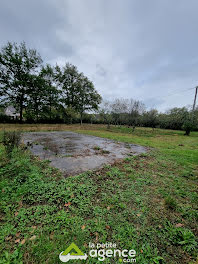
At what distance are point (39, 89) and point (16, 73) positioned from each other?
378 centimetres

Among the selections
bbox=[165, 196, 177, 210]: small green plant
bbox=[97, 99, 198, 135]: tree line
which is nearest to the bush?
bbox=[165, 196, 177, 210]: small green plant

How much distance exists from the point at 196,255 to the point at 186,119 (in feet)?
63.2

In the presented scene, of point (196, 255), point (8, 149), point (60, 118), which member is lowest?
point (196, 255)

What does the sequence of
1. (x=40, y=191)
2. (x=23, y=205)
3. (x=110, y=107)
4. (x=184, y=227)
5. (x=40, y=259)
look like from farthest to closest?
(x=110, y=107) < (x=40, y=191) < (x=23, y=205) < (x=184, y=227) < (x=40, y=259)

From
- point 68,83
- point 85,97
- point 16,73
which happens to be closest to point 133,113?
point 85,97

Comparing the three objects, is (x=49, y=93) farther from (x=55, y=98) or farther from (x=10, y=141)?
(x=10, y=141)

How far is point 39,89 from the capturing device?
720 inches

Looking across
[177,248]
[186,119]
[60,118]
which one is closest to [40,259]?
[177,248]

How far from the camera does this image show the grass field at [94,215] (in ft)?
3.60

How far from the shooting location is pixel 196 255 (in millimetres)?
1125

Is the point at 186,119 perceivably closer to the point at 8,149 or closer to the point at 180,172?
the point at 180,172

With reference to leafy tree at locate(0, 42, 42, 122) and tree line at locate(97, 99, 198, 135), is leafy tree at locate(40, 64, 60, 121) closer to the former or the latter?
leafy tree at locate(0, 42, 42, 122)

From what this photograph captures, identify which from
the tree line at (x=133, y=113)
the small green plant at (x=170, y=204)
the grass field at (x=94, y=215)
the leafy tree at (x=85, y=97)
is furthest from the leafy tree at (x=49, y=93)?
the small green plant at (x=170, y=204)

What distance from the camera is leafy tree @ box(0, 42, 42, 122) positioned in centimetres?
1569
